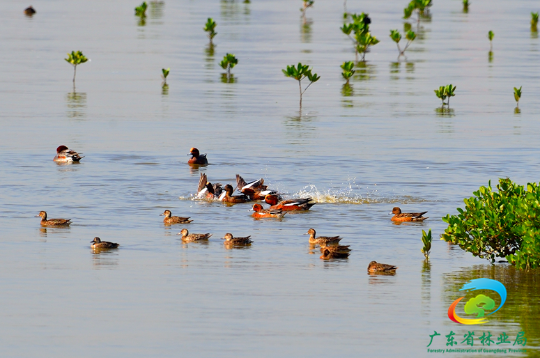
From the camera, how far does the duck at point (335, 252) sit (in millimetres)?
15664

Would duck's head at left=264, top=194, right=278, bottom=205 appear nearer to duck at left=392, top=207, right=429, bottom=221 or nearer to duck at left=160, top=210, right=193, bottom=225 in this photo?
duck at left=160, top=210, right=193, bottom=225

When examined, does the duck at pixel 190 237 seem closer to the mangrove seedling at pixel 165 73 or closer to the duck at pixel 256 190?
the duck at pixel 256 190

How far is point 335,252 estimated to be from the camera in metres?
15.8

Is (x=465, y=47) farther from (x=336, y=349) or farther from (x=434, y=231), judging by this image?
(x=336, y=349)

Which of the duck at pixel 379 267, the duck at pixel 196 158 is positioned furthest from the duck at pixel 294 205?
the duck at pixel 196 158

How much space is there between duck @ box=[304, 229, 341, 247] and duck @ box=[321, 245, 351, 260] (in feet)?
1.08

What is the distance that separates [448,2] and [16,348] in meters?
108

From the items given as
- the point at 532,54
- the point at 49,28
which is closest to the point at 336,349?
the point at 532,54

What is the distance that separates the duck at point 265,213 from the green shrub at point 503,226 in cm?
467

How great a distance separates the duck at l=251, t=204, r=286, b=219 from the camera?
19.4 metres

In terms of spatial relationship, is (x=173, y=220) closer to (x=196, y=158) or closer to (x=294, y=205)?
(x=294, y=205)

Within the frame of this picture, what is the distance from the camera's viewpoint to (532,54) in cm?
5741

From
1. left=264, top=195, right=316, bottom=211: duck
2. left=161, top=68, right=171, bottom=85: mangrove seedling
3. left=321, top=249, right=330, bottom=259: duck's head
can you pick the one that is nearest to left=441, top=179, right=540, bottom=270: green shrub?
left=321, top=249, right=330, bottom=259: duck's head

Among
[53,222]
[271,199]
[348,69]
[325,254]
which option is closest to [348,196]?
[271,199]
